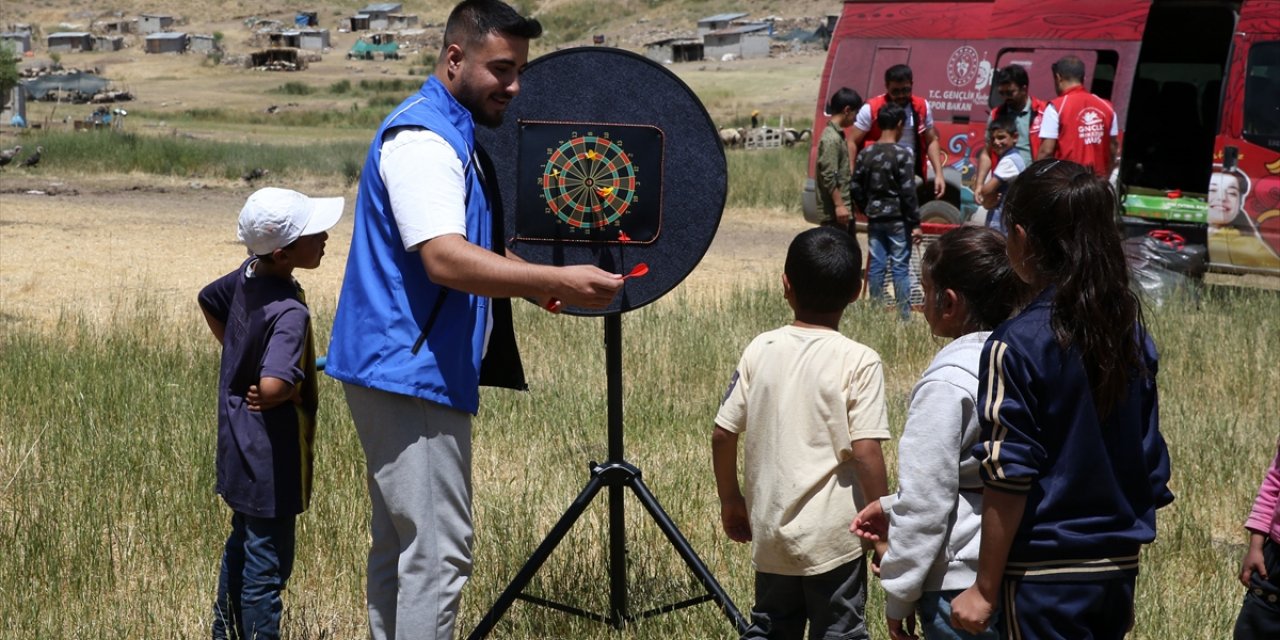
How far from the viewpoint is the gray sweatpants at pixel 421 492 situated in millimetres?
3424

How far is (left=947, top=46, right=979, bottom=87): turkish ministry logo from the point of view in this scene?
12383 mm

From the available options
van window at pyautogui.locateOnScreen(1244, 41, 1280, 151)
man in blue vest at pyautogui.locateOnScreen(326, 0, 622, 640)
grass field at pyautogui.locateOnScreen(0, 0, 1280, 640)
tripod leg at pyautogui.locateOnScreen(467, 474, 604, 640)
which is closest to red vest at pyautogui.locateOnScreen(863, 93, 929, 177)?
grass field at pyautogui.locateOnScreen(0, 0, 1280, 640)

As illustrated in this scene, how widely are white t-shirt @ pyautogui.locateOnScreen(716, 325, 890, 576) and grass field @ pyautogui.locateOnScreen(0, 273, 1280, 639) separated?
0.92 m

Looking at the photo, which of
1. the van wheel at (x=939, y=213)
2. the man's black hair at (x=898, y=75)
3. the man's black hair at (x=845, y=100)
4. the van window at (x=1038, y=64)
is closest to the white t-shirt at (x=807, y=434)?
the man's black hair at (x=898, y=75)

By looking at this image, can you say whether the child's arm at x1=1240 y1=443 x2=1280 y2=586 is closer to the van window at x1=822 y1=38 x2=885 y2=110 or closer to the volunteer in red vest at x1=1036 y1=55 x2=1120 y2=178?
the volunteer in red vest at x1=1036 y1=55 x2=1120 y2=178

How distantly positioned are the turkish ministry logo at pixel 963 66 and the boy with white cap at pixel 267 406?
9.38m

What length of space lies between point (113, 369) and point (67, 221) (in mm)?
10951

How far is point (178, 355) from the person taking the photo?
812 cm

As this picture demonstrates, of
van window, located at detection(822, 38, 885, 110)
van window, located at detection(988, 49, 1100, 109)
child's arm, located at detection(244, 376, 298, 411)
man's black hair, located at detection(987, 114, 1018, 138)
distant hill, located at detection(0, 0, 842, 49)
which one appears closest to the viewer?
child's arm, located at detection(244, 376, 298, 411)

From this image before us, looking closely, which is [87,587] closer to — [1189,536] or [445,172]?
[445,172]

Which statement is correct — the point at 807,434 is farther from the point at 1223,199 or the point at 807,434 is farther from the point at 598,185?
the point at 1223,199

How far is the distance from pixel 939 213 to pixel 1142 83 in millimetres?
4095

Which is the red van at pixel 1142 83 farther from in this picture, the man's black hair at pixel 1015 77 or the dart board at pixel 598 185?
the dart board at pixel 598 185

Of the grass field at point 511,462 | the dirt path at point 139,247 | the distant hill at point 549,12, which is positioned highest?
the distant hill at point 549,12
